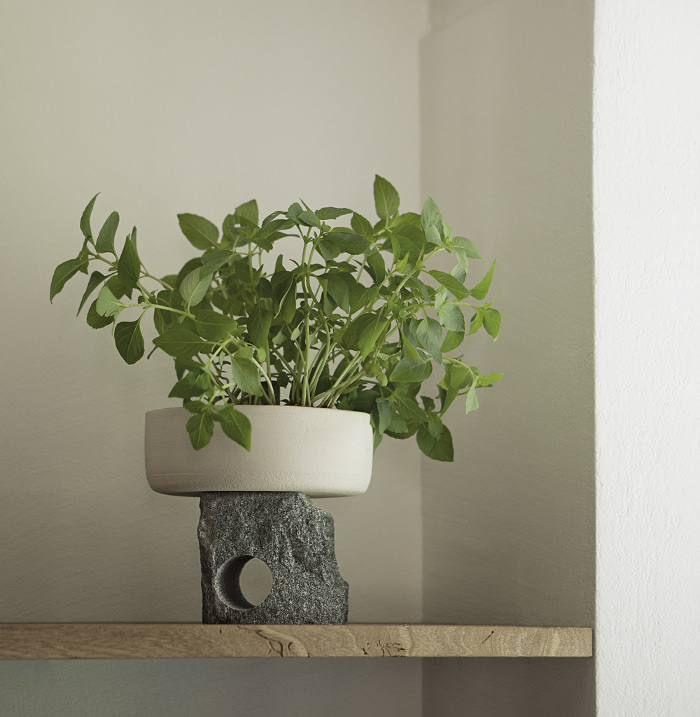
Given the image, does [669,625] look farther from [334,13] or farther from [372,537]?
[334,13]

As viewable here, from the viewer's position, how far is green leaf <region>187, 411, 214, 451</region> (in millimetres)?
882

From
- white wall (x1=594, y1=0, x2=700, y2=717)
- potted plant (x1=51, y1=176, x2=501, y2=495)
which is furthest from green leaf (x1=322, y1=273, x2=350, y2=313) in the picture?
white wall (x1=594, y1=0, x2=700, y2=717)

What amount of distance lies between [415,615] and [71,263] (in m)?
0.79

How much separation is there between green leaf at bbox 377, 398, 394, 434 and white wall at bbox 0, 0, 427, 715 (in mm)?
354

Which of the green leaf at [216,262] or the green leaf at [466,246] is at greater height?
the green leaf at [466,246]

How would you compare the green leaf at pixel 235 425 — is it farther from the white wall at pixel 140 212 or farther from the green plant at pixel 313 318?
the white wall at pixel 140 212

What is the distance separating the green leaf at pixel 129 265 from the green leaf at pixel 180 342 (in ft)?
0.25

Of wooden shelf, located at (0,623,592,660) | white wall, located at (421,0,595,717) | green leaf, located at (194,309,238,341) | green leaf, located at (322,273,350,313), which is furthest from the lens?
white wall, located at (421,0,595,717)

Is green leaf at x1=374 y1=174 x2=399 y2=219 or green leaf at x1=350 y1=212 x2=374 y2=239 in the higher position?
green leaf at x1=374 y1=174 x2=399 y2=219

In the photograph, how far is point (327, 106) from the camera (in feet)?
4.73

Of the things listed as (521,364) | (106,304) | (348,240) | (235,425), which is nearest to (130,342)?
(106,304)

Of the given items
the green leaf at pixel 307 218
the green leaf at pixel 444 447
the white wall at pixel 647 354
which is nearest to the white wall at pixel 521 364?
the white wall at pixel 647 354

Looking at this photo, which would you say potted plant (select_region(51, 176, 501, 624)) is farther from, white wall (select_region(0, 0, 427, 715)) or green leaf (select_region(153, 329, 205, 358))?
white wall (select_region(0, 0, 427, 715))

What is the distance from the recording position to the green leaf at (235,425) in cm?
88
